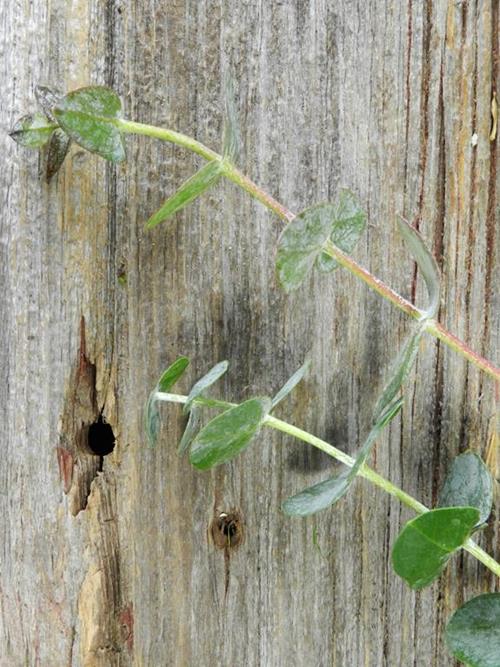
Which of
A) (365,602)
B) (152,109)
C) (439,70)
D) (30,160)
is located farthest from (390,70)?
(365,602)

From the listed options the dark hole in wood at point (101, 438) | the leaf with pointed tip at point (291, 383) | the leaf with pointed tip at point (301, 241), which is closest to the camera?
the leaf with pointed tip at point (301, 241)

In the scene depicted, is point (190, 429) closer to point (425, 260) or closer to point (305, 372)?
point (305, 372)

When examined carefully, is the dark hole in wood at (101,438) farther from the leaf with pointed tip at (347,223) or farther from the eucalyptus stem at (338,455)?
the leaf with pointed tip at (347,223)

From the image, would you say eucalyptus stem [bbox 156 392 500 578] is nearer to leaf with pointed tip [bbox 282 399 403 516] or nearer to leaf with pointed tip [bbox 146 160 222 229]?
leaf with pointed tip [bbox 282 399 403 516]

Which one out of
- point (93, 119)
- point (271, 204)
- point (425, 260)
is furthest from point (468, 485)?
point (93, 119)

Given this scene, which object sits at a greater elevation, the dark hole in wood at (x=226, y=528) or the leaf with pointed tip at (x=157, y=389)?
the leaf with pointed tip at (x=157, y=389)

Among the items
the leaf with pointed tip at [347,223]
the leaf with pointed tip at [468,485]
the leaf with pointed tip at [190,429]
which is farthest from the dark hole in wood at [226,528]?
the leaf with pointed tip at [347,223]

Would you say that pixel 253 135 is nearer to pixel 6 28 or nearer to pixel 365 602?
pixel 6 28

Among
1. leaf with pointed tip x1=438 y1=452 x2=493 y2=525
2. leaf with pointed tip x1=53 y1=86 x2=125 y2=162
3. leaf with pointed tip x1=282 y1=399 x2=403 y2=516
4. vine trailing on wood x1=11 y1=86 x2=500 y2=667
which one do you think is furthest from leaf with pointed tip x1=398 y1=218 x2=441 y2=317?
leaf with pointed tip x1=53 y1=86 x2=125 y2=162

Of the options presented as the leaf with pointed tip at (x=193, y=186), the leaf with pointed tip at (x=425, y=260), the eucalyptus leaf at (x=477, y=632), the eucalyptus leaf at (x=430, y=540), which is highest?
the leaf with pointed tip at (x=193, y=186)
